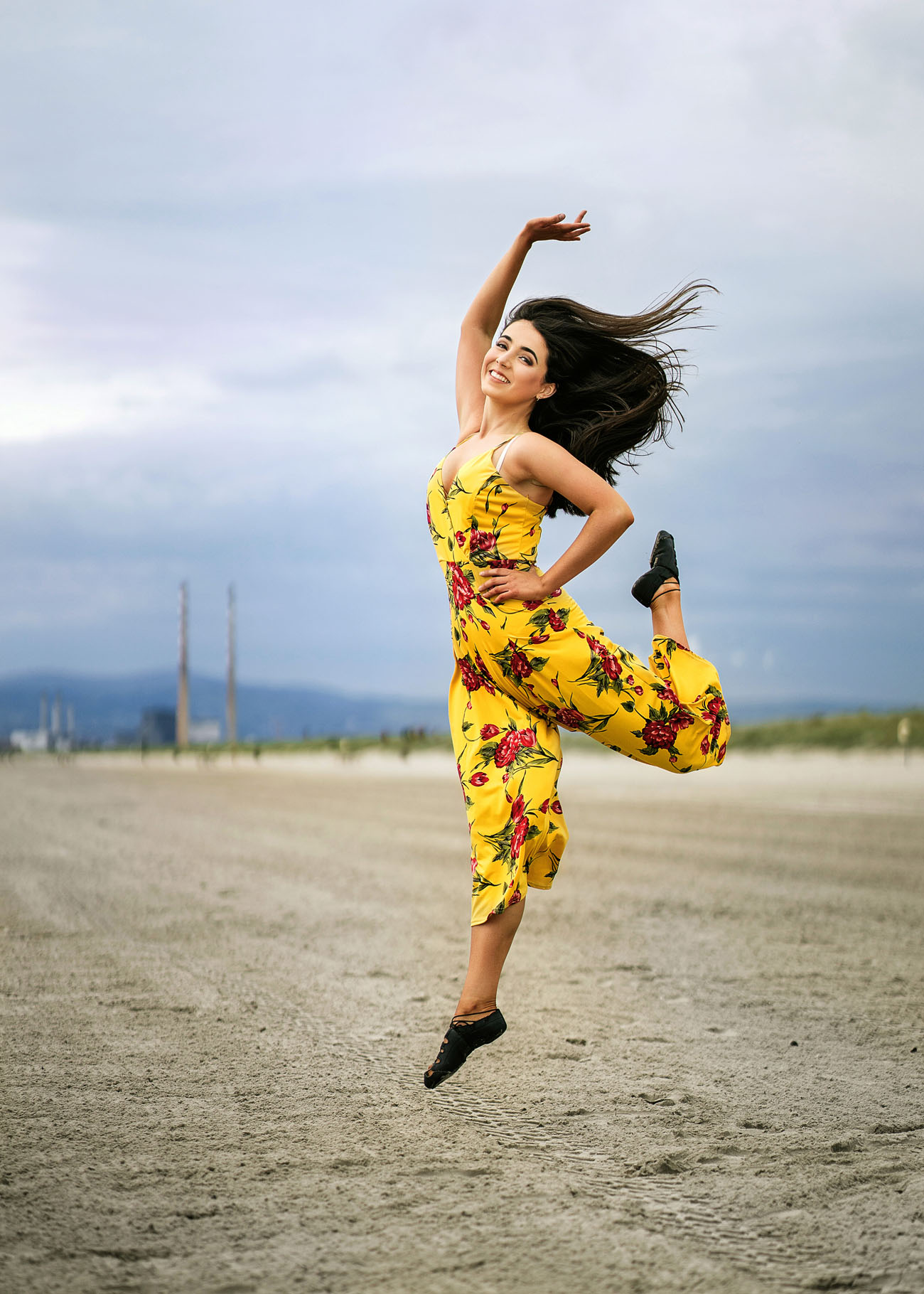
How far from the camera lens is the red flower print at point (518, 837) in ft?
11.5

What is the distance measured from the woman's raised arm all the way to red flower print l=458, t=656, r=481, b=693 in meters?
0.76

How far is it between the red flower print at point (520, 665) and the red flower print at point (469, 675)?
0.19 metres

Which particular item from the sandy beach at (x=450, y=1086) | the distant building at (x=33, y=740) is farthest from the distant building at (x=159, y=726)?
the sandy beach at (x=450, y=1086)

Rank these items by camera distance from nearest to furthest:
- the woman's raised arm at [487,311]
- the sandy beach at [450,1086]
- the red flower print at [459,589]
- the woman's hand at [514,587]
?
the sandy beach at [450,1086] < the woman's hand at [514,587] < the red flower print at [459,589] < the woman's raised arm at [487,311]

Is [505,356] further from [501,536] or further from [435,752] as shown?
[435,752]

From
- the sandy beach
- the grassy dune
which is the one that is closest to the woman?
the sandy beach

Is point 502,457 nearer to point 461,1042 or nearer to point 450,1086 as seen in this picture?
point 461,1042

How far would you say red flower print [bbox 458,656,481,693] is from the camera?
361cm

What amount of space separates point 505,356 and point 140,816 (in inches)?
491

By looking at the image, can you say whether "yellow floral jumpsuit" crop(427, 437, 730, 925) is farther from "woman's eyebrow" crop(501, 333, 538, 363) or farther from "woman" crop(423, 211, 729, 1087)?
"woman's eyebrow" crop(501, 333, 538, 363)

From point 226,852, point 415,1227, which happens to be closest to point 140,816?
point 226,852

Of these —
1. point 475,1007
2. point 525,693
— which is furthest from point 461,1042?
point 525,693

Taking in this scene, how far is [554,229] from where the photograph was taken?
154 inches

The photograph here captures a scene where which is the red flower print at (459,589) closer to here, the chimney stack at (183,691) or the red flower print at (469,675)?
the red flower print at (469,675)
